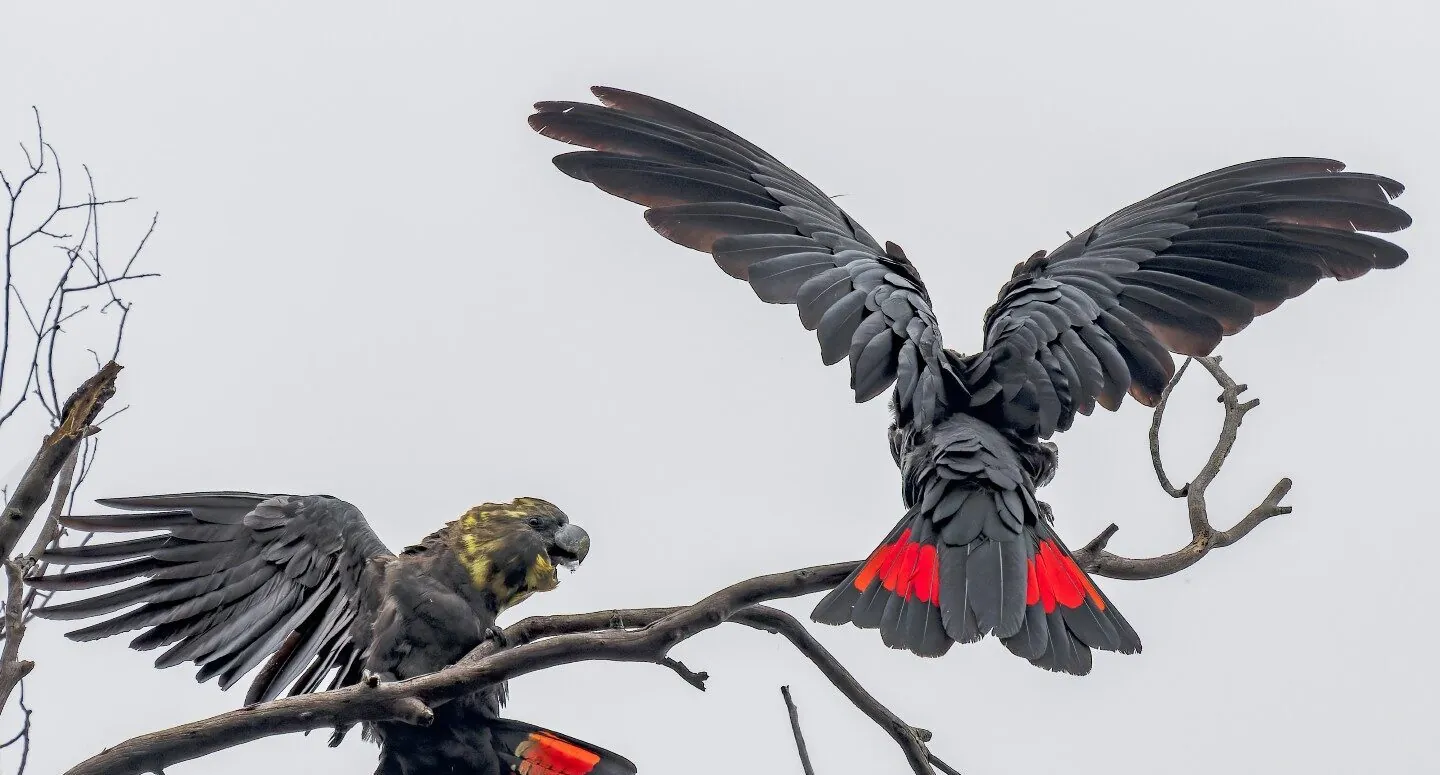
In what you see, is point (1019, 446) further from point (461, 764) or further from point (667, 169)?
point (461, 764)

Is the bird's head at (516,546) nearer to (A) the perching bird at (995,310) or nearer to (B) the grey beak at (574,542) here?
(B) the grey beak at (574,542)

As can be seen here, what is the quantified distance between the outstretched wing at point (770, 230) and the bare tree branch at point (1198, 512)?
65 cm

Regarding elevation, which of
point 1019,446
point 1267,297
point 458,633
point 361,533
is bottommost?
point 458,633

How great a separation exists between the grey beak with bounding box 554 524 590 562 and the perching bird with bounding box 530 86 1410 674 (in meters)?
0.86

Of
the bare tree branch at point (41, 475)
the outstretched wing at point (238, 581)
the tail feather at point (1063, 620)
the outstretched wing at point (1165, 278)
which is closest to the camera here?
the bare tree branch at point (41, 475)

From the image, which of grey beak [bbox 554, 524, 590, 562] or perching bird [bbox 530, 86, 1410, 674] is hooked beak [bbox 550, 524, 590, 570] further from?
perching bird [bbox 530, 86, 1410, 674]

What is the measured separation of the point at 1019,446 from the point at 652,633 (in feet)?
5.10

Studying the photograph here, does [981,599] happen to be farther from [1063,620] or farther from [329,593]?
[329,593]

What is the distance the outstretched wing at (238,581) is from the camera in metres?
3.68

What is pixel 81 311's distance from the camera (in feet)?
12.4

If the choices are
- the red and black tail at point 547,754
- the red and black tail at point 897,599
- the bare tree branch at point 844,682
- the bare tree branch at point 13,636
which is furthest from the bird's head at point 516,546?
the bare tree branch at point 13,636

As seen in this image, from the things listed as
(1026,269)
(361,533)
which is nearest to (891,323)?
(1026,269)

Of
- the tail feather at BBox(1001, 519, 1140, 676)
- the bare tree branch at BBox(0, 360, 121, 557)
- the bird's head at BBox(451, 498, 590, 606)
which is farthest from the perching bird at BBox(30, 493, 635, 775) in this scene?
the tail feather at BBox(1001, 519, 1140, 676)

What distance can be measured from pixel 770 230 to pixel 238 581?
1.93 m
